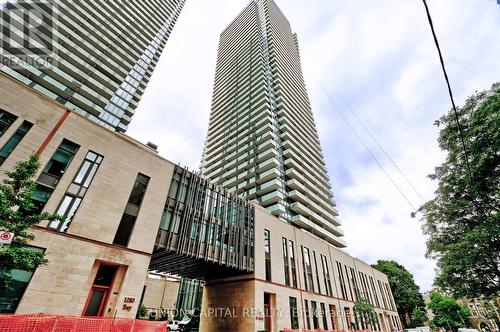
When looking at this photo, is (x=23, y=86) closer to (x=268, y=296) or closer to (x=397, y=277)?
(x=268, y=296)

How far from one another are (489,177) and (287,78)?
60046mm

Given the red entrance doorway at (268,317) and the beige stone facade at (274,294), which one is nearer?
the beige stone facade at (274,294)

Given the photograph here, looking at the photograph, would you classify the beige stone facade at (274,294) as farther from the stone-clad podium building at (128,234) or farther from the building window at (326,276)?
the building window at (326,276)

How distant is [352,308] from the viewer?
34.2m

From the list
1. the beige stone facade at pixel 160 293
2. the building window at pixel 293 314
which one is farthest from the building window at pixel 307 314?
the beige stone facade at pixel 160 293

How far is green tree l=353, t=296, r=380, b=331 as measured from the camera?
3209 cm

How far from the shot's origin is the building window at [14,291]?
34.2 feet

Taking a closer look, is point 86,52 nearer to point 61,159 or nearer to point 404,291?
point 61,159

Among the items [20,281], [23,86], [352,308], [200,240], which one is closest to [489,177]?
[200,240]

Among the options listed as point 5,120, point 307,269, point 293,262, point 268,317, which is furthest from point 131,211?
point 307,269

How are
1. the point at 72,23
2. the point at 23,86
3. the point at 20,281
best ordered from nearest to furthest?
1. the point at 20,281
2. the point at 23,86
3. the point at 72,23

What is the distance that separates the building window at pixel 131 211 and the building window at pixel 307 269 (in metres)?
22.7

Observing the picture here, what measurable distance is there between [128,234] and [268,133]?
42451 mm

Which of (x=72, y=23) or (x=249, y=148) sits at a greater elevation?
(x=72, y=23)
